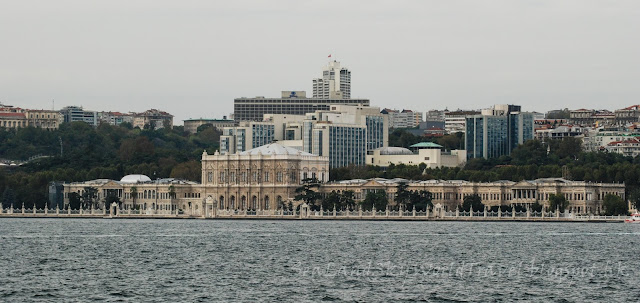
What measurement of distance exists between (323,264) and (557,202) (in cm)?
7434

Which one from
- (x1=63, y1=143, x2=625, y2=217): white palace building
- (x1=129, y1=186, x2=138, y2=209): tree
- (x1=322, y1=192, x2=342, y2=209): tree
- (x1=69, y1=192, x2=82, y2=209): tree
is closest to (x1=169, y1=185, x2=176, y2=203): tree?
(x1=63, y1=143, x2=625, y2=217): white palace building

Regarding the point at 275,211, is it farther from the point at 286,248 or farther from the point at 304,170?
the point at 286,248

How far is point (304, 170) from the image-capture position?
17900 centimetres

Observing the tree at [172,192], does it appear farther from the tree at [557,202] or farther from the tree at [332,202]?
the tree at [557,202]

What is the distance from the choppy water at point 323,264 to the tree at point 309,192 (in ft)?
121

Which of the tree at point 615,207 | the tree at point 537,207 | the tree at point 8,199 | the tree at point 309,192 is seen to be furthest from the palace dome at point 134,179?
the tree at point 615,207

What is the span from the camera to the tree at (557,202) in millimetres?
154500

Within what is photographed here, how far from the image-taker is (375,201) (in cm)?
15838

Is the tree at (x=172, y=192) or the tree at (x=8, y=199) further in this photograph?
the tree at (x=172, y=192)

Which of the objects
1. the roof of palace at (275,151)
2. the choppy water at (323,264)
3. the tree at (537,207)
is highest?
the roof of palace at (275,151)

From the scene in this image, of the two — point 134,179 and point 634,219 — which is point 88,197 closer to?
point 134,179

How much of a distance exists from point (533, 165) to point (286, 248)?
84.5 m

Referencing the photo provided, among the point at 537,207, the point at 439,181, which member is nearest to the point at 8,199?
the point at 439,181

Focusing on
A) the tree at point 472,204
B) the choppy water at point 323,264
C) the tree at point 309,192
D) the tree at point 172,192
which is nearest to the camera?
the choppy water at point 323,264
